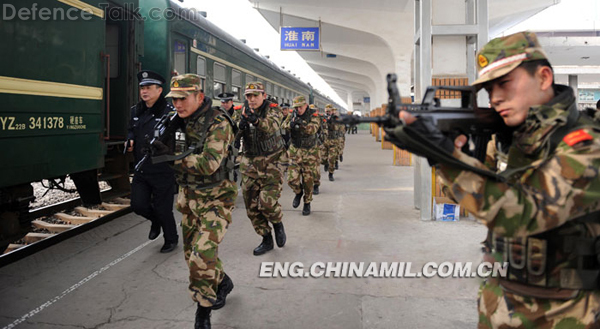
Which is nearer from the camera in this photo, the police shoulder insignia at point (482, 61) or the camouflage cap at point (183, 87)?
the police shoulder insignia at point (482, 61)

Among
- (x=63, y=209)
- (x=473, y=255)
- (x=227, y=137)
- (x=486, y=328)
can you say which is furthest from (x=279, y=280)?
(x=63, y=209)

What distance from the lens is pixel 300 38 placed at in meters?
16.6

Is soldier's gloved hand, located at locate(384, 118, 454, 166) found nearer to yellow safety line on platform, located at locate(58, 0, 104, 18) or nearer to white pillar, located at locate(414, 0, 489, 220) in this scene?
yellow safety line on platform, located at locate(58, 0, 104, 18)

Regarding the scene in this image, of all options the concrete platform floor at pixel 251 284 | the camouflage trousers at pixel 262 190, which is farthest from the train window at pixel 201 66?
the camouflage trousers at pixel 262 190

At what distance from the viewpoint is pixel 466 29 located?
5.98m

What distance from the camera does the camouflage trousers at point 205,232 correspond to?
2.83 meters

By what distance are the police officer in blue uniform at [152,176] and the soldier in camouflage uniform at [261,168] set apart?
86 cm

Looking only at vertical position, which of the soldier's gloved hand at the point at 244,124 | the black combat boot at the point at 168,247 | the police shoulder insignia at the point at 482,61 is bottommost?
the black combat boot at the point at 168,247

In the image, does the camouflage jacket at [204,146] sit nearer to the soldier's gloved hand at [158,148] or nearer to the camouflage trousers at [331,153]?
the soldier's gloved hand at [158,148]

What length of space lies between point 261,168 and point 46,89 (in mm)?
2353

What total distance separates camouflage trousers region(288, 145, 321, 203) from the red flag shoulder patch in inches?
219

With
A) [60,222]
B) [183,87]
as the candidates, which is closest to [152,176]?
[183,87]

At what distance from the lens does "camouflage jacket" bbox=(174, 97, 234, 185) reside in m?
3.01

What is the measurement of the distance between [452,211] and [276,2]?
40.3 ft
